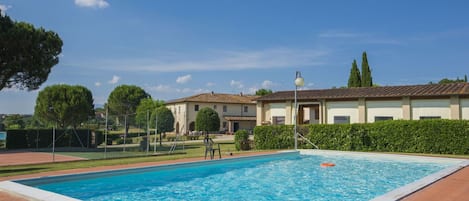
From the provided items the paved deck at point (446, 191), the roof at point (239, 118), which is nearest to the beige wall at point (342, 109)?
the paved deck at point (446, 191)

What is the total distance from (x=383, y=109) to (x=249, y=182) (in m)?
17.5

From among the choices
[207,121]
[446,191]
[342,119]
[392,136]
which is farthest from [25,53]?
[446,191]

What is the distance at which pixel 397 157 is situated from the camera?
1648 centimetres

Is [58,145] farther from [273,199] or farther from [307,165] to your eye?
[273,199]

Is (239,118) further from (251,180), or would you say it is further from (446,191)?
(446,191)

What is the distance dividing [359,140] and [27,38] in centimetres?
2329

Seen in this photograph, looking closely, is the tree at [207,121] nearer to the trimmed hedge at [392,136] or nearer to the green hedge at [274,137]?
the green hedge at [274,137]

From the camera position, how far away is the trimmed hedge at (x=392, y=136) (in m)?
17.7

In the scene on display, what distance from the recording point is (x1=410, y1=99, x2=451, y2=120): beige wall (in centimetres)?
2338

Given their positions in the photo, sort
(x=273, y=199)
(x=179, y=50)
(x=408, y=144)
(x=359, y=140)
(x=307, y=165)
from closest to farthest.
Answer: (x=273, y=199) < (x=307, y=165) < (x=408, y=144) < (x=359, y=140) < (x=179, y=50)

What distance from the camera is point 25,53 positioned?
26250mm

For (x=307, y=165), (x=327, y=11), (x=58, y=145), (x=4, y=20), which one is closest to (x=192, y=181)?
(x=307, y=165)

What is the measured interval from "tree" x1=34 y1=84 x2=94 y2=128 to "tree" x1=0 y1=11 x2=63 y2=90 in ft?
37.9

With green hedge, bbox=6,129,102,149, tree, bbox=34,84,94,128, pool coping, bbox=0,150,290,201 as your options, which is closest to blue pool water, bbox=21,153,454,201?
pool coping, bbox=0,150,290,201
